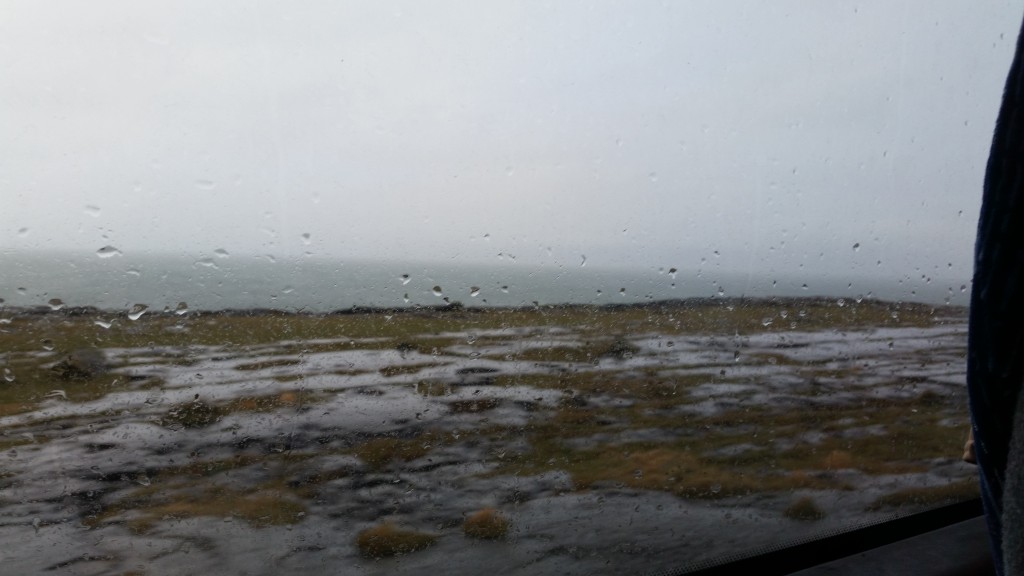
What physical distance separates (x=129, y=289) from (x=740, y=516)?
7.34ft

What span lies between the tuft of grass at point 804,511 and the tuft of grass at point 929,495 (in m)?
0.33

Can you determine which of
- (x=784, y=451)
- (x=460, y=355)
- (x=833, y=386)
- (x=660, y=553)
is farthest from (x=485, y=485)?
(x=833, y=386)

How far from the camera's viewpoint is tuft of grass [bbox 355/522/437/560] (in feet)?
7.32

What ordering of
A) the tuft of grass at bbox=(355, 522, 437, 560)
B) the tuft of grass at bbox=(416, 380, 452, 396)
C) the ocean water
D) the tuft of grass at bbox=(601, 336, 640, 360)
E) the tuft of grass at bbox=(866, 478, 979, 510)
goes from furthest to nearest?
1. the tuft of grass at bbox=(866, 478, 979, 510)
2. the tuft of grass at bbox=(601, 336, 640, 360)
3. the tuft of grass at bbox=(416, 380, 452, 396)
4. the tuft of grass at bbox=(355, 522, 437, 560)
5. the ocean water

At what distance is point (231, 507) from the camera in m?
2.09

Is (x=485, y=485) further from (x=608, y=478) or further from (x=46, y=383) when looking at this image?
(x=46, y=383)

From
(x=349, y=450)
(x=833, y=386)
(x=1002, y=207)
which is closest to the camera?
(x=1002, y=207)

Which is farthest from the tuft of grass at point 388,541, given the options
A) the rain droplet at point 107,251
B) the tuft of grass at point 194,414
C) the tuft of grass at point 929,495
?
the tuft of grass at point 929,495

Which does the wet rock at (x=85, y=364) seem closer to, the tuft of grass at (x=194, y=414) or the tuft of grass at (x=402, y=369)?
the tuft of grass at (x=194, y=414)

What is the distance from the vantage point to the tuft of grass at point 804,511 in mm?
3035

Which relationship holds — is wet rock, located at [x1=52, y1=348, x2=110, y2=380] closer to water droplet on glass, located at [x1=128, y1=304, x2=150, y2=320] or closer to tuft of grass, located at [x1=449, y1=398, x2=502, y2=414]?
water droplet on glass, located at [x1=128, y1=304, x2=150, y2=320]

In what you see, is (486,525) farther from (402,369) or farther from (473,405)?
(402,369)

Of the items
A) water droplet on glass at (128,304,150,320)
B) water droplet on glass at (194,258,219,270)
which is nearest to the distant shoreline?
water droplet on glass at (128,304,150,320)

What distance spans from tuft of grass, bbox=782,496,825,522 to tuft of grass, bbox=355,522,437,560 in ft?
4.99
